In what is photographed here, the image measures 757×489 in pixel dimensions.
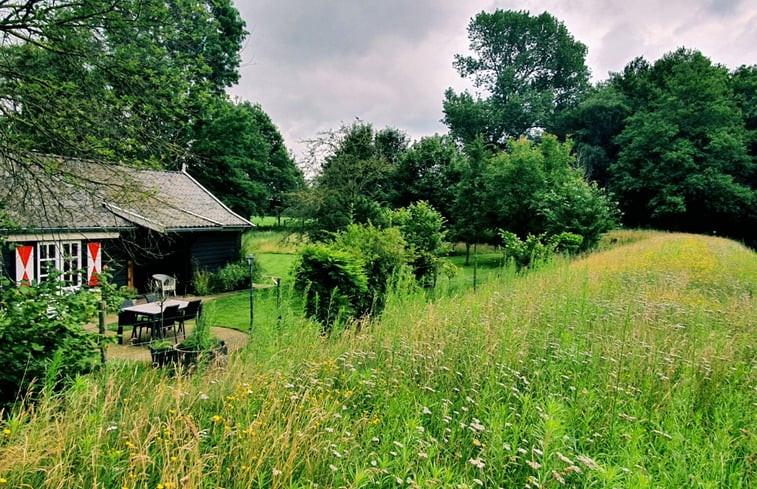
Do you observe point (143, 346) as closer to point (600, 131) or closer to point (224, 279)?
point (224, 279)

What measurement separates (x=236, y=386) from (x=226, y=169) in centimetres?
2627

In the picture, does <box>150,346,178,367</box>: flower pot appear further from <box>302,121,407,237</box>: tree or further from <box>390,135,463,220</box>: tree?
<box>390,135,463,220</box>: tree

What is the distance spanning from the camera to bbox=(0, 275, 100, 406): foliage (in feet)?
9.31

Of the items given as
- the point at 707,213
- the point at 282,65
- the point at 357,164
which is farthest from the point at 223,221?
the point at 707,213

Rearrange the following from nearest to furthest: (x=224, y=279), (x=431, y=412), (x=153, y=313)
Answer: (x=431, y=412), (x=153, y=313), (x=224, y=279)

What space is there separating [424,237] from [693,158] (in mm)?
23437

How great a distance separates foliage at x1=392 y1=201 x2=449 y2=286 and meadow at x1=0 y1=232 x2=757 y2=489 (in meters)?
7.14

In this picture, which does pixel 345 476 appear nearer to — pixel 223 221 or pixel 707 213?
pixel 223 221

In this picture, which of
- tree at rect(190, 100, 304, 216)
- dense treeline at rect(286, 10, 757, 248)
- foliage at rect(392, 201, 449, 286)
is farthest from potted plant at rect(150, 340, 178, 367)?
tree at rect(190, 100, 304, 216)

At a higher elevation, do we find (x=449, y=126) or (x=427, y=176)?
(x=449, y=126)

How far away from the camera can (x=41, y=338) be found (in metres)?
2.98

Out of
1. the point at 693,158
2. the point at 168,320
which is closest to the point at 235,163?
the point at 168,320

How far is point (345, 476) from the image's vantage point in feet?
6.89

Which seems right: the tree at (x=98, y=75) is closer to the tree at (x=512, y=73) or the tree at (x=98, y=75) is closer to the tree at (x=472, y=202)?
the tree at (x=472, y=202)
